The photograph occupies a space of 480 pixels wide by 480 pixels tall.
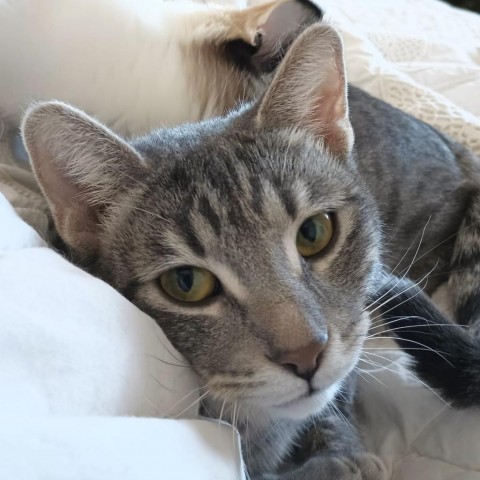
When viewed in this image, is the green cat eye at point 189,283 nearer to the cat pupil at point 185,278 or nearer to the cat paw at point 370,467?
the cat pupil at point 185,278

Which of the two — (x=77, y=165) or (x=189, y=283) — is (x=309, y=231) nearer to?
(x=189, y=283)

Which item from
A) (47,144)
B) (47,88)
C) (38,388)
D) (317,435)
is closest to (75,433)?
(38,388)

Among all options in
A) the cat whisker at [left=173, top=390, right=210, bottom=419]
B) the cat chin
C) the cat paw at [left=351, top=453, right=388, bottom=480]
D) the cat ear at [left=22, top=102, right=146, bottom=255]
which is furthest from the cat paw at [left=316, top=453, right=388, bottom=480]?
the cat ear at [left=22, top=102, right=146, bottom=255]

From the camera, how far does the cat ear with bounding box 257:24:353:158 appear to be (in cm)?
95

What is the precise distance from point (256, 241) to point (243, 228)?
25 millimetres

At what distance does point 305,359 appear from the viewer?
757 millimetres

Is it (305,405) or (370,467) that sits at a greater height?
(305,405)

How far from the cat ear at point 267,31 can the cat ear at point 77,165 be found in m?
0.41

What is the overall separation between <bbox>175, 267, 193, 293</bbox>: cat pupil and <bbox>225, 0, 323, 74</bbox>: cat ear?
0.49 m

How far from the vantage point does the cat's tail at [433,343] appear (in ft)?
3.09

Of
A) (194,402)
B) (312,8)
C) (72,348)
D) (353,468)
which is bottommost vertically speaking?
(353,468)

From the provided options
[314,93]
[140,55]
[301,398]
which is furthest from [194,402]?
[140,55]

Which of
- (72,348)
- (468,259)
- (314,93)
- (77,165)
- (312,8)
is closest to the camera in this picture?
(72,348)

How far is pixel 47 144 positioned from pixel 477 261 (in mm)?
829
